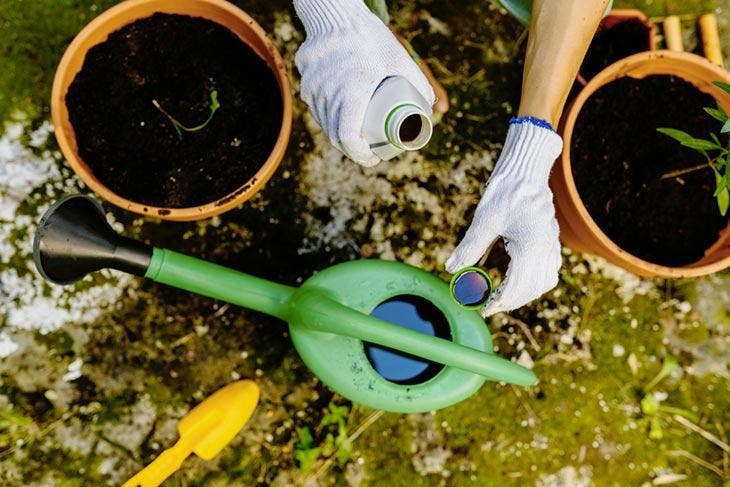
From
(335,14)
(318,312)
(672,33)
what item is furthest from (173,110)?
(672,33)

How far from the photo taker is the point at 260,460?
158 centimetres

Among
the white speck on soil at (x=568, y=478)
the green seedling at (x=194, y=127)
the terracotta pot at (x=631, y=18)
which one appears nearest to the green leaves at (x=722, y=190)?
the terracotta pot at (x=631, y=18)

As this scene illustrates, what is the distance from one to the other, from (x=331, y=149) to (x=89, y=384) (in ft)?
2.68

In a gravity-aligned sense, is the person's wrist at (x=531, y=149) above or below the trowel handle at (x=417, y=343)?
above

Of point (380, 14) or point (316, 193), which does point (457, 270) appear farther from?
point (380, 14)

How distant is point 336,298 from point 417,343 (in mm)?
310

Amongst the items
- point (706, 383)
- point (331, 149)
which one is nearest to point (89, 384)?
point (331, 149)

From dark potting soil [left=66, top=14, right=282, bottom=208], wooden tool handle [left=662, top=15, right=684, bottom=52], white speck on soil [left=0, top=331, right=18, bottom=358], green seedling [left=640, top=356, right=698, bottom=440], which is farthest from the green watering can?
wooden tool handle [left=662, top=15, right=684, bottom=52]

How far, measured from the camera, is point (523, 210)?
1.19 metres

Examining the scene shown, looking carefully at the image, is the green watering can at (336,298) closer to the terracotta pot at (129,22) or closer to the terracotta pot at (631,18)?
the terracotta pot at (129,22)

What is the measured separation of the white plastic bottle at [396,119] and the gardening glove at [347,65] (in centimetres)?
1

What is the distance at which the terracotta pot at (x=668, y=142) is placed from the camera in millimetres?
1414

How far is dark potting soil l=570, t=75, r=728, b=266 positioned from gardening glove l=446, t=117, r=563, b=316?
0.32m

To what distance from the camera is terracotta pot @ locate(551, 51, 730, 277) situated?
1.41 m
